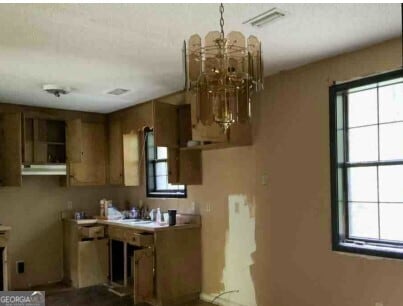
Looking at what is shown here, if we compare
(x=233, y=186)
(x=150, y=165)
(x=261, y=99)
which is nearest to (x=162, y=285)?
(x=233, y=186)

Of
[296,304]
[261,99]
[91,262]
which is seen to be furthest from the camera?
[91,262]

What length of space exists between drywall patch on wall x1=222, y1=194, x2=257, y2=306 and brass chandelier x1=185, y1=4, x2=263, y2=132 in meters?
1.93

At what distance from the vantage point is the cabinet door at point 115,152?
584cm

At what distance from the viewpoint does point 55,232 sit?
225 inches

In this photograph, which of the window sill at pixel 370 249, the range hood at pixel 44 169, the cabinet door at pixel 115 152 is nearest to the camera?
the window sill at pixel 370 249

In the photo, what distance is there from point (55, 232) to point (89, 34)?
371 centimetres

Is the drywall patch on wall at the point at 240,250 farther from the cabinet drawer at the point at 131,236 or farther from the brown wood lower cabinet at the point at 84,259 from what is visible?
the brown wood lower cabinet at the point at 84,259

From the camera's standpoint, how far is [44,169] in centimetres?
534

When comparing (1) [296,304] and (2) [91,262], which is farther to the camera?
(2) [91,262]

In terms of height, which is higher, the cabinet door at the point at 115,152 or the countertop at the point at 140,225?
the cabinet door at the point at 115,152

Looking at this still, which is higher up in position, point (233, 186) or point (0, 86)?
point (0, 86)

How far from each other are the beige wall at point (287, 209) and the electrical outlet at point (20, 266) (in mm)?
2288

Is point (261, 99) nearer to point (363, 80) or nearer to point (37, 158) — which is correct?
point (363, 80)

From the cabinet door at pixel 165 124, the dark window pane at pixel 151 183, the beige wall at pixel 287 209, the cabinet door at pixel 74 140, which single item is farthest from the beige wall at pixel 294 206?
the cabinet door at pixel 74 140
